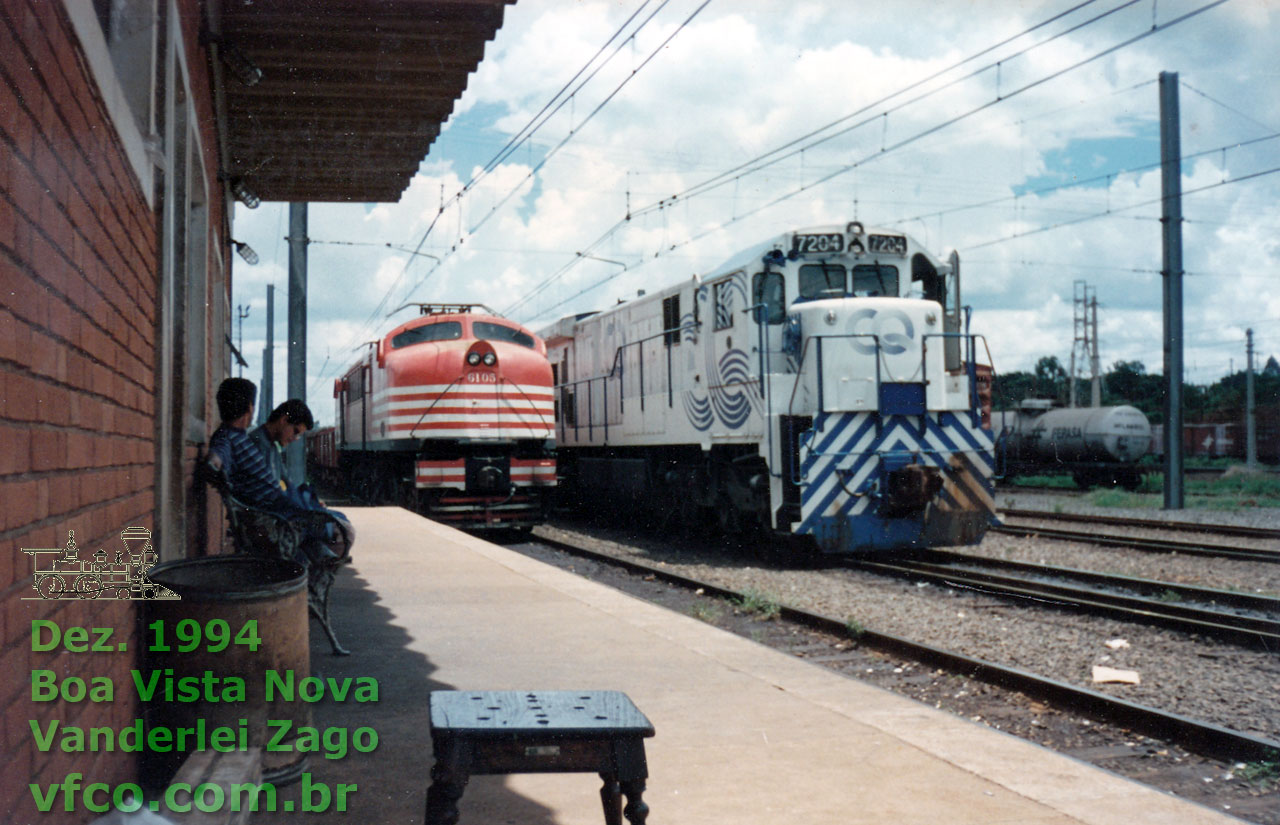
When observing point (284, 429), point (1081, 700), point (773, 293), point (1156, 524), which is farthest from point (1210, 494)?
point (284, 429)

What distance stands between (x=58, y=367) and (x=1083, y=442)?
2688 centimetres

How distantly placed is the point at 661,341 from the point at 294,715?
35.8 feet

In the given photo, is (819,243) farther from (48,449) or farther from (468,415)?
(48,449)

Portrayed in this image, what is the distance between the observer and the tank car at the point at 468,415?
1435 centimetres

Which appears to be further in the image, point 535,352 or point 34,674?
point 535,352

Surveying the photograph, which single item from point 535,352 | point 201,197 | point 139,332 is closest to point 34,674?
point 139,332

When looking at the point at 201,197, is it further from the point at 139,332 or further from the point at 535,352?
the point at 535,352

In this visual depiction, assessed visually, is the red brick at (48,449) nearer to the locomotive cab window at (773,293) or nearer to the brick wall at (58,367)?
the brick wall at (58,367)

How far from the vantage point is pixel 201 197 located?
6652mm

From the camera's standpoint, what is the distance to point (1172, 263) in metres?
18.2

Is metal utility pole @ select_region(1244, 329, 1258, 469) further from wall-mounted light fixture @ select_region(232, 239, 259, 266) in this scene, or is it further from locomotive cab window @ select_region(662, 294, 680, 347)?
wall-mounted light fixture @ select_region(232, 239, 259, 266)

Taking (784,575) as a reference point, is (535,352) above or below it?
above

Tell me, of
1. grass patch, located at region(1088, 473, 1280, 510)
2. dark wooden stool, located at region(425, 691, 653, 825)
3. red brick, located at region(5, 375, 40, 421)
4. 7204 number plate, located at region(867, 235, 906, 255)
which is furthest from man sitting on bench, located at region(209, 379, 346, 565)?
grass patch, located at region(1088, 473, 1280, 510)

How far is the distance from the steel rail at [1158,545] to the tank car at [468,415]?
20.4 ft
